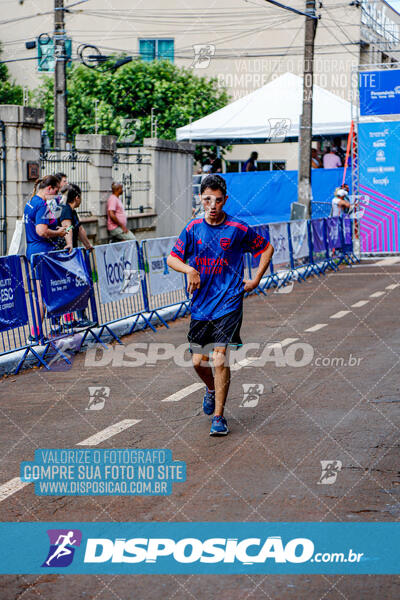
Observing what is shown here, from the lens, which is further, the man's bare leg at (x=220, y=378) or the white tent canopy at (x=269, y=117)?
the white tent canopy at (x=269, y=117)

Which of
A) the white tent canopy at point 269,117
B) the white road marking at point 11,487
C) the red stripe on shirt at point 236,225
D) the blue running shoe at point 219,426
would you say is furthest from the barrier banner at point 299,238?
the white road marking at point 11,487

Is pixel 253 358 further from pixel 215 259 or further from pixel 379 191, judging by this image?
pixel 379 191

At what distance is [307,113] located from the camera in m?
22.7

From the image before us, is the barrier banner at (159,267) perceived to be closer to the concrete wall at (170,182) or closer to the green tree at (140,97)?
the concrete wall at (170,182)

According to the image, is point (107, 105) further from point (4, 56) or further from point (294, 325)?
point (294, 325)

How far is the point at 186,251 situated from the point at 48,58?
19.9m

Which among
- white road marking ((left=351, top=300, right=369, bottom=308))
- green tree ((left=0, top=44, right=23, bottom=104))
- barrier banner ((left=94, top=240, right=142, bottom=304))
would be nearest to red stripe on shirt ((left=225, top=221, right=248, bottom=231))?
barrier banner ((left=94, top=240, right=142, bottom=304))

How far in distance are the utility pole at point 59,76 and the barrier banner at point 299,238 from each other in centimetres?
619

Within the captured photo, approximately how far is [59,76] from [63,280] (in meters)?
14.4

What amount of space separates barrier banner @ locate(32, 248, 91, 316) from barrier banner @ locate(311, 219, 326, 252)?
1030 centimetres

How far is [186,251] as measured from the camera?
7379 mm

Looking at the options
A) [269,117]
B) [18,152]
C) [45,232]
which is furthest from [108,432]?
[269,117]

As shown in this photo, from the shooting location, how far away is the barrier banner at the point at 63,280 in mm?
10477

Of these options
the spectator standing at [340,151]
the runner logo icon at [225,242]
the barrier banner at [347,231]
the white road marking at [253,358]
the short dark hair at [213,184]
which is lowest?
the white road marking at [253,358]
